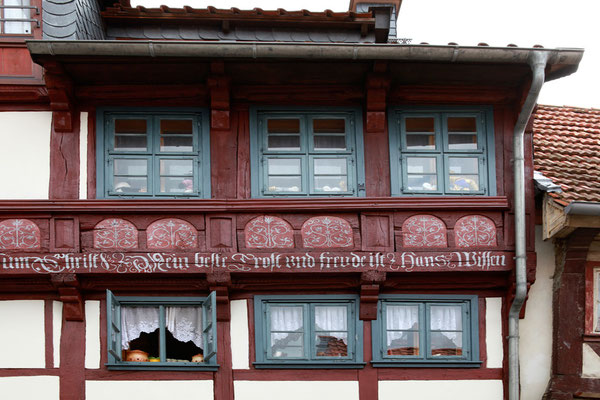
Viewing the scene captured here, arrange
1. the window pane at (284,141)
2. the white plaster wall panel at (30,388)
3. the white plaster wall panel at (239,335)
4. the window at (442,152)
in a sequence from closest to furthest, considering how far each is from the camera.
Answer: the white plaster wall panel at (30,388) → the white plaster wall panel at (239,335) → the window at (442,152) → the window pane at (284,141)

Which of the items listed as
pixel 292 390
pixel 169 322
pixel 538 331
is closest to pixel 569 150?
pixel 538 331

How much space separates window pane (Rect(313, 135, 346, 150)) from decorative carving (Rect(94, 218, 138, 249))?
7.96 ft

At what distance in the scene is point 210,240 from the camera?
8844 mm

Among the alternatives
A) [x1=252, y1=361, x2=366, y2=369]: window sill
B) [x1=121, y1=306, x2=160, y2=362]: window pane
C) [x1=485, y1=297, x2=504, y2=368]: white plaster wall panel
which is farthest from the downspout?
[x1=121, y1=306, x2=160, y2=362]: window pane

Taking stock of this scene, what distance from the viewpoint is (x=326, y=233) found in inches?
351

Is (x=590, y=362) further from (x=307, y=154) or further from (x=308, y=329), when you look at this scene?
(x=307, y=154)

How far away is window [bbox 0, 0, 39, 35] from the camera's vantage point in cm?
916

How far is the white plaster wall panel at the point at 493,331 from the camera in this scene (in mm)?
9008

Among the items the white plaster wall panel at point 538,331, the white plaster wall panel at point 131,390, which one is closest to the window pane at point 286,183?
the white plaster wall panel at point 131,390

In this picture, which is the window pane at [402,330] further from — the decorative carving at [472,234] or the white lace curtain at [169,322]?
the white lace curtain at [169,322]

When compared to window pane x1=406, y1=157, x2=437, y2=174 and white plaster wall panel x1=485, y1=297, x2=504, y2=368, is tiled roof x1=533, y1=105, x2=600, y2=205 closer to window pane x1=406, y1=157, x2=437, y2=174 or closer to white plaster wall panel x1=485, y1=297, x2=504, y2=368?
window pane x1=406, y1=157, x2=437, y2=174

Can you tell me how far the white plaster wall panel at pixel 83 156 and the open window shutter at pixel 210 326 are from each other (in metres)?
1.94

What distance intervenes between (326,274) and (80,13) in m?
4.34

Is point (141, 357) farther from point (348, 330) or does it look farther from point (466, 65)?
point (466, 65)
